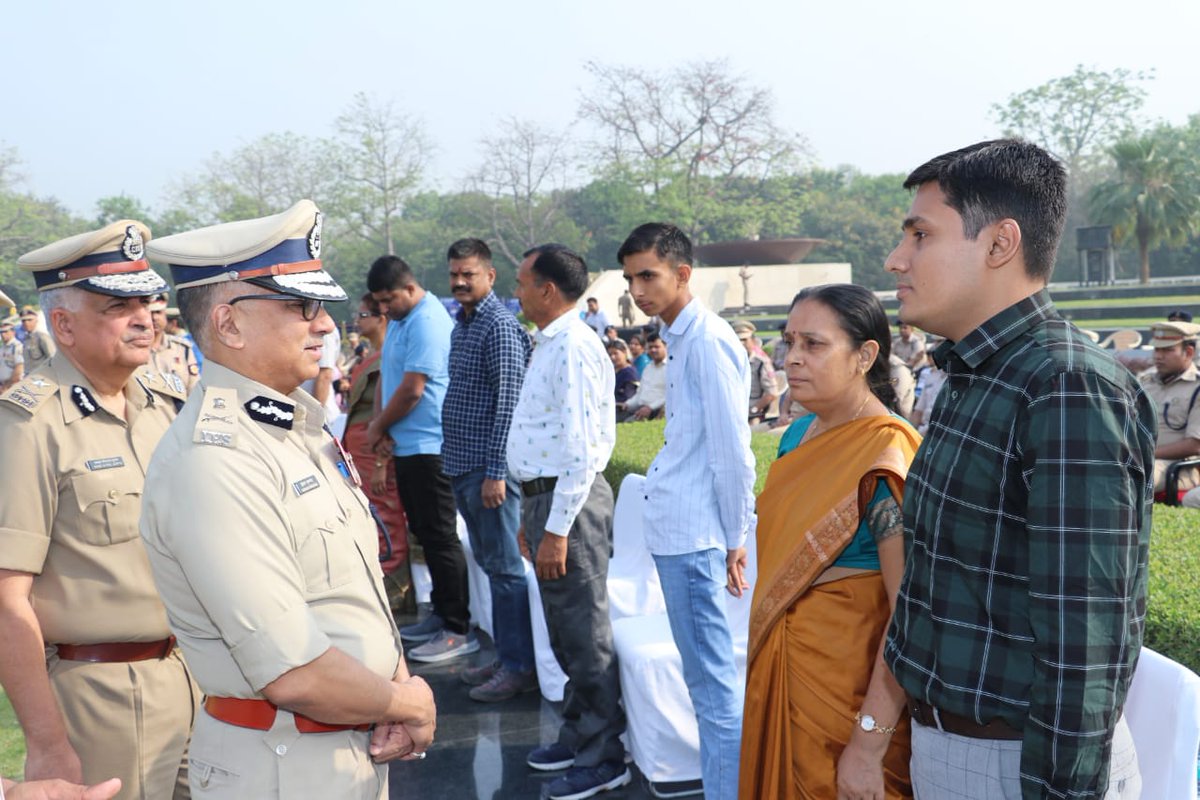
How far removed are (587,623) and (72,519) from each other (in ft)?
6.27

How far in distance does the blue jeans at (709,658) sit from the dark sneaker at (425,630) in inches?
101

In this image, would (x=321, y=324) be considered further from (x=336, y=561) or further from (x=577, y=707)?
(x=577, y=707)

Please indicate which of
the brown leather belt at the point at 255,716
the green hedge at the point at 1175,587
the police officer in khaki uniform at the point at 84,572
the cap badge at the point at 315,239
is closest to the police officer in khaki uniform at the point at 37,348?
the police officer in khaki uniform at the point at 84,572

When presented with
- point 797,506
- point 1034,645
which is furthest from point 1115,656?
point 797,506

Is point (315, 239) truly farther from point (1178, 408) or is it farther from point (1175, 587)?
point (1178, 408)

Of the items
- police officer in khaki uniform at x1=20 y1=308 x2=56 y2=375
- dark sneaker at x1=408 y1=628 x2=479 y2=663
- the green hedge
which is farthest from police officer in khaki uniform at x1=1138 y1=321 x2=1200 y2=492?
police officer in khaki uniform at x1=20 y1=308 x2=56 y2=375

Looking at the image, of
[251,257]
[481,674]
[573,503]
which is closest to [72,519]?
[251,257]

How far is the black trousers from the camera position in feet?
16.8

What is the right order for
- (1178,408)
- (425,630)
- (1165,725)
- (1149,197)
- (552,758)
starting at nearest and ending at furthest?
(1165,725)
(552,758)
(425,630)
(1178,408)
(1149,197)

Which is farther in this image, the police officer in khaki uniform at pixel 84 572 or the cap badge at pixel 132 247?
the cap badge at pixel 132 247

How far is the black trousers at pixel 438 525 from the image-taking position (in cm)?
511

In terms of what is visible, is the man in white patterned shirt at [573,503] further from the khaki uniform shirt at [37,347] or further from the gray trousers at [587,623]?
the khaki uniform shirt at [37,347]

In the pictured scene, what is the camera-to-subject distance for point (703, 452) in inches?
120

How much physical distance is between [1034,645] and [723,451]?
1592 mm
